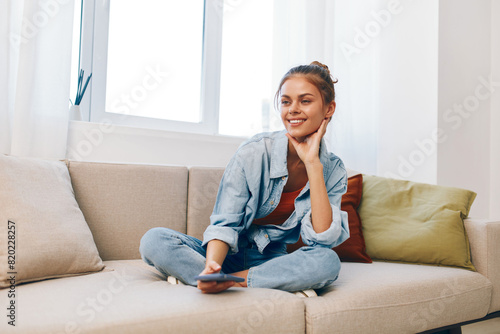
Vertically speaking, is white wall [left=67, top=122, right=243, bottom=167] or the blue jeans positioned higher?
white wall [left=67, top=122, right=243, bottom=167]

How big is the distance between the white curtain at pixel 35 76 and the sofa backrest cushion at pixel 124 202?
25 centimetres

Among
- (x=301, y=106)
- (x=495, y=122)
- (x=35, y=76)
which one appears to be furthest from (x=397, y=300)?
(x=495, y=122)

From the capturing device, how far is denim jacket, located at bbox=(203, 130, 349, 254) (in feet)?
4.17

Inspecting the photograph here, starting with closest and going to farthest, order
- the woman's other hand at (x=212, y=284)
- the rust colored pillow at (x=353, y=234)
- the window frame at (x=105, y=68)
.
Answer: the woman's other hand at (x=212, y=284) → the rust colored pillow at (x=353, y=234) → the window frame at (x=105, y=68)

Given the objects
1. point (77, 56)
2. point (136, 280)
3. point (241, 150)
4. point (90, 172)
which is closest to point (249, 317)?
point (136, 280)

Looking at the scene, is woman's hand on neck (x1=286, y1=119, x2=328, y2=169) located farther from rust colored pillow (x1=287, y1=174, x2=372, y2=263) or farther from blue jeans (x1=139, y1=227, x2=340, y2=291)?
rust colored pillow (x1=287, y1=174, x2=372, y2=263)

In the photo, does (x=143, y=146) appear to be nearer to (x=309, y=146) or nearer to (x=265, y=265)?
(x=309, y=146)

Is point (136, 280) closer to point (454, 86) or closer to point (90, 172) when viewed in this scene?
point (90, 172)

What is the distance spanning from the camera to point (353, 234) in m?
1.70

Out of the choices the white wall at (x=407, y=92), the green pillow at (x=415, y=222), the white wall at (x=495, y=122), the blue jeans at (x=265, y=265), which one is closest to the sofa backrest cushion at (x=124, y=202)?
the blue jeans at (x=265, y=265)

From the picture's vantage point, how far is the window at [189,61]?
2.05 m

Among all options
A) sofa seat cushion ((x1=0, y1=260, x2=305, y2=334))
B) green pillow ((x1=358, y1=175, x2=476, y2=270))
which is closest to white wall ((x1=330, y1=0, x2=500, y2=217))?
green pillow ((x1=358, y1=175, x2=476, y2=270))

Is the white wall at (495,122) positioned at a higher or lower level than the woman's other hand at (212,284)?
higher

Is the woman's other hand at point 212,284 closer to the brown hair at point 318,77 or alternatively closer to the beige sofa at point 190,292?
the beige sofa at point 190,292
